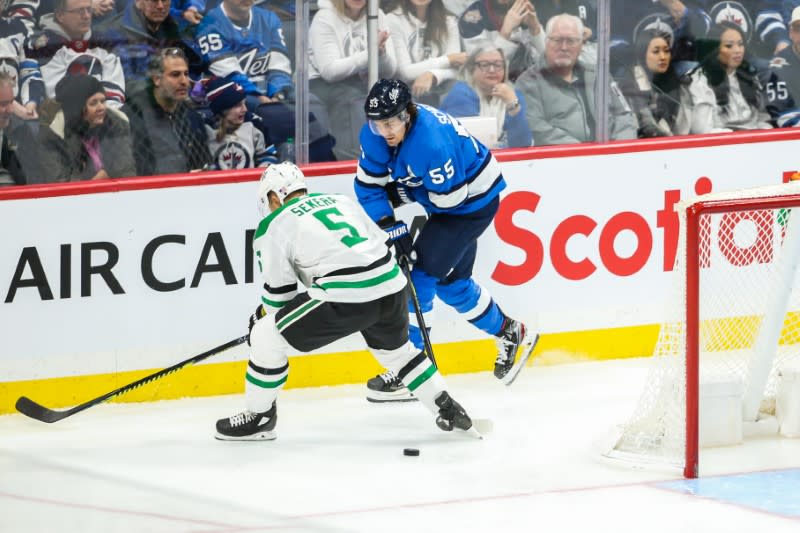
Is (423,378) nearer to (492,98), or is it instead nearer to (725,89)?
(492,98)

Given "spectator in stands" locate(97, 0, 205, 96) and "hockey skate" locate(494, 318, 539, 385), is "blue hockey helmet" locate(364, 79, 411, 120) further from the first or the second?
"hockey skate" locate(494, 318, 539, 385)

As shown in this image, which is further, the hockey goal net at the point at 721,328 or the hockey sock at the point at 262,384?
the hockey sock at the point at 262,384

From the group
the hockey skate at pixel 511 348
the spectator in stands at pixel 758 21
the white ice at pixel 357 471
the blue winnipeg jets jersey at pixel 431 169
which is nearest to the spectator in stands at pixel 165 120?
the blue winnipeg jets jersey at pixel 431 169

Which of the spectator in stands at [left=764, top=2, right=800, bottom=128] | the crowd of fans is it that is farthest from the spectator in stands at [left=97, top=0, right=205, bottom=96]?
the spectator in stands at [left=764, top=2, right=800, bottom=128]

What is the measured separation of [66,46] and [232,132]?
0.69m

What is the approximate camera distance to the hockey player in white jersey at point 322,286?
4551 mm

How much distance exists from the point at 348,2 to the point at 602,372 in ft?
5.60

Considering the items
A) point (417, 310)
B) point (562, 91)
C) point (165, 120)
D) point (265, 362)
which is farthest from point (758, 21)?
point (265, 362)

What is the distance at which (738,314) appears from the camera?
4902 millimetres

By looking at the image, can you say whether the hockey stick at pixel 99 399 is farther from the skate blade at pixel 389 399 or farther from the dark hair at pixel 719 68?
the dark hair at pixel 719 68

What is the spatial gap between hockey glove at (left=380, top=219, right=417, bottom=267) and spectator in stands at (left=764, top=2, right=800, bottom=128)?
203cm

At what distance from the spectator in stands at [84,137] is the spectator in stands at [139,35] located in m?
0.13

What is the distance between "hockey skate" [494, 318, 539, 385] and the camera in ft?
18.1

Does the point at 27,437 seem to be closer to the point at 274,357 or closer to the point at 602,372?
the point at 274,357
